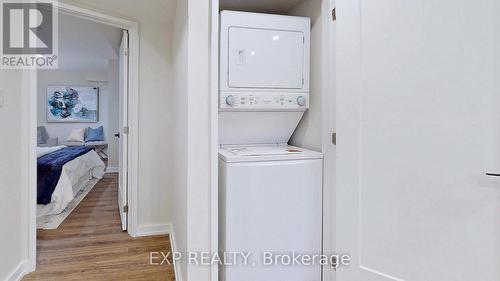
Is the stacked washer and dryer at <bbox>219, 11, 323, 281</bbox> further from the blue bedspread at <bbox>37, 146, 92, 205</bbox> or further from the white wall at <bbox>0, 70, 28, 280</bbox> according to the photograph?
the blue bedspread at <bbox>37, 146, 92, 205</bbox>

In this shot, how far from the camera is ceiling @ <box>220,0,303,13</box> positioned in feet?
7.08

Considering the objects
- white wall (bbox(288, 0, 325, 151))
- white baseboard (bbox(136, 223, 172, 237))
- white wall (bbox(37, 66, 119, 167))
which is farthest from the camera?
white wall (bbox(37, 66, 119, 167))

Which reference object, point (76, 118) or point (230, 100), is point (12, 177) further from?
point (76, 118)

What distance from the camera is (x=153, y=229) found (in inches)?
115

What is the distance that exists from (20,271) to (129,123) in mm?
1407

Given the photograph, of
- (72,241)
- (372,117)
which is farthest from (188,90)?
(72,241)

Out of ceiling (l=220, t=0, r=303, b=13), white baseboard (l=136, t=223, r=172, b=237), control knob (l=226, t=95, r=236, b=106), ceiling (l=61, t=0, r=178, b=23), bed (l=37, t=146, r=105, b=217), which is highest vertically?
ceiling (l=61, t=0, r=178, b=23)

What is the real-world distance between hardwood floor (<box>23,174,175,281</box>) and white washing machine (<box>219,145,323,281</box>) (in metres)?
0.76

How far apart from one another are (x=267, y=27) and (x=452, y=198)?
1.40 m

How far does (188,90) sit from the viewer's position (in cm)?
157

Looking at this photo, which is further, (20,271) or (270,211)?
(20,271)

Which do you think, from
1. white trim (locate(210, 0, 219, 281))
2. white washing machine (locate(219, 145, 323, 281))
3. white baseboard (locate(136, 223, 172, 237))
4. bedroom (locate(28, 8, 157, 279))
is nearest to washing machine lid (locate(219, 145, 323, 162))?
white washing machine (locate(219, 145, 323, 281))

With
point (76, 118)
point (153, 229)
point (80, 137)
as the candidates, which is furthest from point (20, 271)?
point (76, 118)

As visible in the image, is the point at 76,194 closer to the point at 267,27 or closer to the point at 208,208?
the point at 208,208
